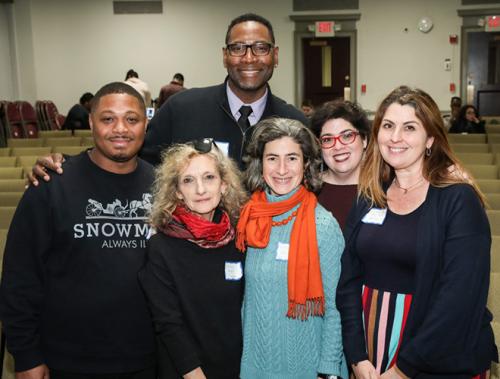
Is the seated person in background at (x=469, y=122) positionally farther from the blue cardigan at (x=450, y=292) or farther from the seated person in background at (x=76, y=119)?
the blue cardigan at (x=450, y=292)

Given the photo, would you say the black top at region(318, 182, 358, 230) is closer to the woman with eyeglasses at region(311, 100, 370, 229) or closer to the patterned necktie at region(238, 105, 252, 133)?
the woman with eyeglasses at region(311, 100, 370, 229)

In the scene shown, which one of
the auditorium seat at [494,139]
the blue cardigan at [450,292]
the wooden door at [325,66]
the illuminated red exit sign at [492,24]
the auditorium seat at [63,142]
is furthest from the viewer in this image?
the wooden door at [325,66]

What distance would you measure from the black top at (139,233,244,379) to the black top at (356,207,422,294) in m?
0.49

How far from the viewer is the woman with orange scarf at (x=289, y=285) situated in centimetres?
191

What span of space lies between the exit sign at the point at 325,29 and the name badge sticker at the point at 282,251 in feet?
35.2

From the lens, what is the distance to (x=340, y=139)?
2271 millimetres

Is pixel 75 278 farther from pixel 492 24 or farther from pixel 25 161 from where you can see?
pixel 492 24

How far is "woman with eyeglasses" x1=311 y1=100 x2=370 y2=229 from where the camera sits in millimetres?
2250

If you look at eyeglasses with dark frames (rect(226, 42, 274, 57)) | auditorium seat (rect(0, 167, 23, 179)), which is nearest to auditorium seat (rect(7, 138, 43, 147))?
auditorium seat (rect(0, 167, 23, 179))

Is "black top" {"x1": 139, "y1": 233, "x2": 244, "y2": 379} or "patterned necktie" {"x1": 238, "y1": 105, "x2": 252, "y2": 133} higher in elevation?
"patterned necktie" {"x1": 238, "y1": 105, "x2": 252, "y2": 133}

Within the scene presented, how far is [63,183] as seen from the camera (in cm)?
192

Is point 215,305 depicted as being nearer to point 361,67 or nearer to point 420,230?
point 420,230

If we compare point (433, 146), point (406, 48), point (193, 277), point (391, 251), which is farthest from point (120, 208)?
point (406, 48)

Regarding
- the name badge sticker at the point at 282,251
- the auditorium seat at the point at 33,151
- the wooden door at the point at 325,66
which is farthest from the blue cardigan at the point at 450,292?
the wooden door at the point at 325,66
